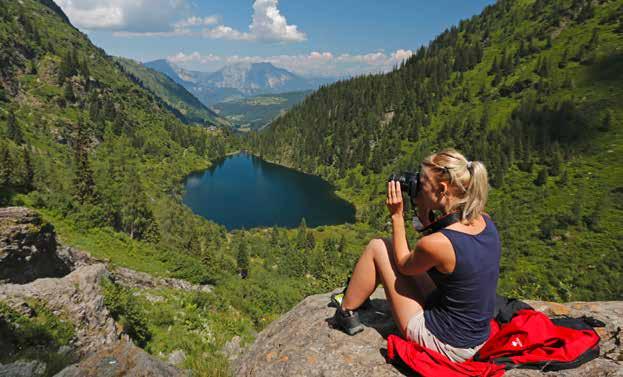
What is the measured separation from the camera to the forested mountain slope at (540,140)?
90100mm

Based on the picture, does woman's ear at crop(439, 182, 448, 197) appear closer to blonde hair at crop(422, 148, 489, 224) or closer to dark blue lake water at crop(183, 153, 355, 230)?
blonde hair at crop(422, 148, 489, 224)

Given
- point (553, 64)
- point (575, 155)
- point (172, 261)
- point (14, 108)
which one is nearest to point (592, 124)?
point (575, 155)

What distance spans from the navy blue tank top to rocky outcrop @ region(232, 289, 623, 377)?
85cm

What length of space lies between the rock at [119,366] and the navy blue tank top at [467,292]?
182 inches

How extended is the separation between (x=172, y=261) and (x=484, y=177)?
26508 millimetres

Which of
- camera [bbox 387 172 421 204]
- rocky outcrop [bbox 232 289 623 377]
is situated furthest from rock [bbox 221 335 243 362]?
camera [bbox 387 172 421 204]

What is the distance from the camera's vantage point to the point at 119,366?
18.2ft

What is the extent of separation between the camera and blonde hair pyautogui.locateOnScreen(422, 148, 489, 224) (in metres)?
4.56

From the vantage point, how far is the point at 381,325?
21.3 feet

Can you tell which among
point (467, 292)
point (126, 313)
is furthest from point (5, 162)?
point (467, 292)

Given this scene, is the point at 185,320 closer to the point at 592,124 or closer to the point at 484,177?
the point at 484,177

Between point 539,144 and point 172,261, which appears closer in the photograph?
point 172,261

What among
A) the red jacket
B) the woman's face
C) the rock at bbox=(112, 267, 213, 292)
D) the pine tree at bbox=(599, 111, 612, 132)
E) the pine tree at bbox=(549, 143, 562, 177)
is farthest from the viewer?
the pine tree at bbox=(599, 111, 612, 132)

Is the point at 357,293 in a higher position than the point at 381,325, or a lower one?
higher
